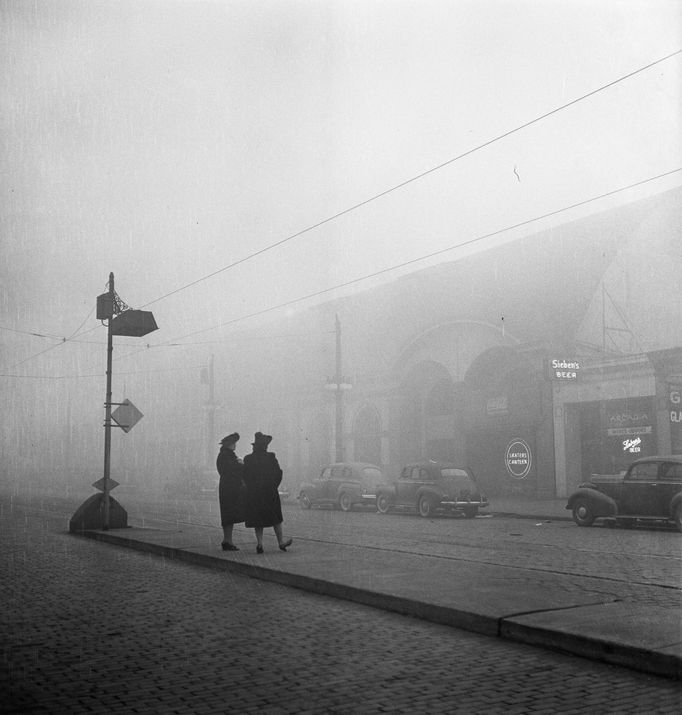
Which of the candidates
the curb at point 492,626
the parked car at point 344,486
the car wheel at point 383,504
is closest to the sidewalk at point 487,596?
Answer: the curb at point 492,626

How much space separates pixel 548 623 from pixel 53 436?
80.1m

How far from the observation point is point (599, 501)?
63.2ft

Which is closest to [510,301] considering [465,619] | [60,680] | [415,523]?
[415,523]

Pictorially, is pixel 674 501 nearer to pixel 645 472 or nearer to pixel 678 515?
pixel 678 515

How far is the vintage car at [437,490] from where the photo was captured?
937 inches

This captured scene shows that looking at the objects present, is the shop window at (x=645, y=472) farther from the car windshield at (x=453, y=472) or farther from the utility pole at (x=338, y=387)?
the utility pole at (x=338, y=387)

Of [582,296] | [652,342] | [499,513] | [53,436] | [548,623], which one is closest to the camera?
[548,623]

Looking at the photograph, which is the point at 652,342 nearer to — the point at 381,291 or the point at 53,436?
the point at 381,291

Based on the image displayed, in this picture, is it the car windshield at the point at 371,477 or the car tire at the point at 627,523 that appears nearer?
the car tire at the point at 627,523

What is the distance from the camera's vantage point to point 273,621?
770 centimetres

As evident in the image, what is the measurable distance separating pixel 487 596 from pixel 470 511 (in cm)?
1620

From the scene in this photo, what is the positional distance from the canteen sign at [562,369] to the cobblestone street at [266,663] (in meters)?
20.7

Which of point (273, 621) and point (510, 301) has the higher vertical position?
point (510, 301)

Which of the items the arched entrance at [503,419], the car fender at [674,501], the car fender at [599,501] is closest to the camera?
the car fender at [674,501]
